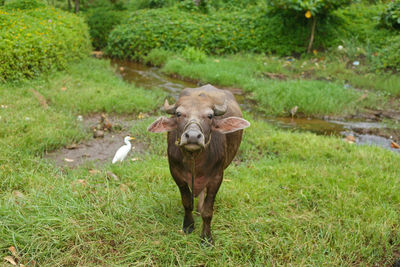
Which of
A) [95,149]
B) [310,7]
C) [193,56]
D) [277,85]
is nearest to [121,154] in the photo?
[95,149]

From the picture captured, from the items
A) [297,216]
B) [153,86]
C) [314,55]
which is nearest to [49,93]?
[153,86]

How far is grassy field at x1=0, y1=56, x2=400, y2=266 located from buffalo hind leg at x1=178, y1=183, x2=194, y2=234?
0.09 meters

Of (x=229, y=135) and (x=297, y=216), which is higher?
(x=229, y=135)

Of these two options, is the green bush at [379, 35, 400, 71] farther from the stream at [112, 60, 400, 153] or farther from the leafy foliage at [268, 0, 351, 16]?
the stream at [112, 60, 400, 153]

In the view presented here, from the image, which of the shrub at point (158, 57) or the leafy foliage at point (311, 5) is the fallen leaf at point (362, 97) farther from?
the shrub at point (158, 57)

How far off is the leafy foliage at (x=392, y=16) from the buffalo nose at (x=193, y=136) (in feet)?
31.0

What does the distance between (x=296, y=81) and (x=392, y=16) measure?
149 inches

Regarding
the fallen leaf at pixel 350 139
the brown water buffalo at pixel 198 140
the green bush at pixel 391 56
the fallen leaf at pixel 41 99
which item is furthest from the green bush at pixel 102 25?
the brown water buffalo at pixel 198 140

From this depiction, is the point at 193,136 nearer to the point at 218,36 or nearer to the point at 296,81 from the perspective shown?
the point at 296,81

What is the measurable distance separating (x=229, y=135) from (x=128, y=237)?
127cm

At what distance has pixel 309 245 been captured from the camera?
3.21 meters

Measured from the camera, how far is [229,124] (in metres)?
2.80

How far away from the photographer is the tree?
994cm

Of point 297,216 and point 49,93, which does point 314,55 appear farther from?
point 297,216
